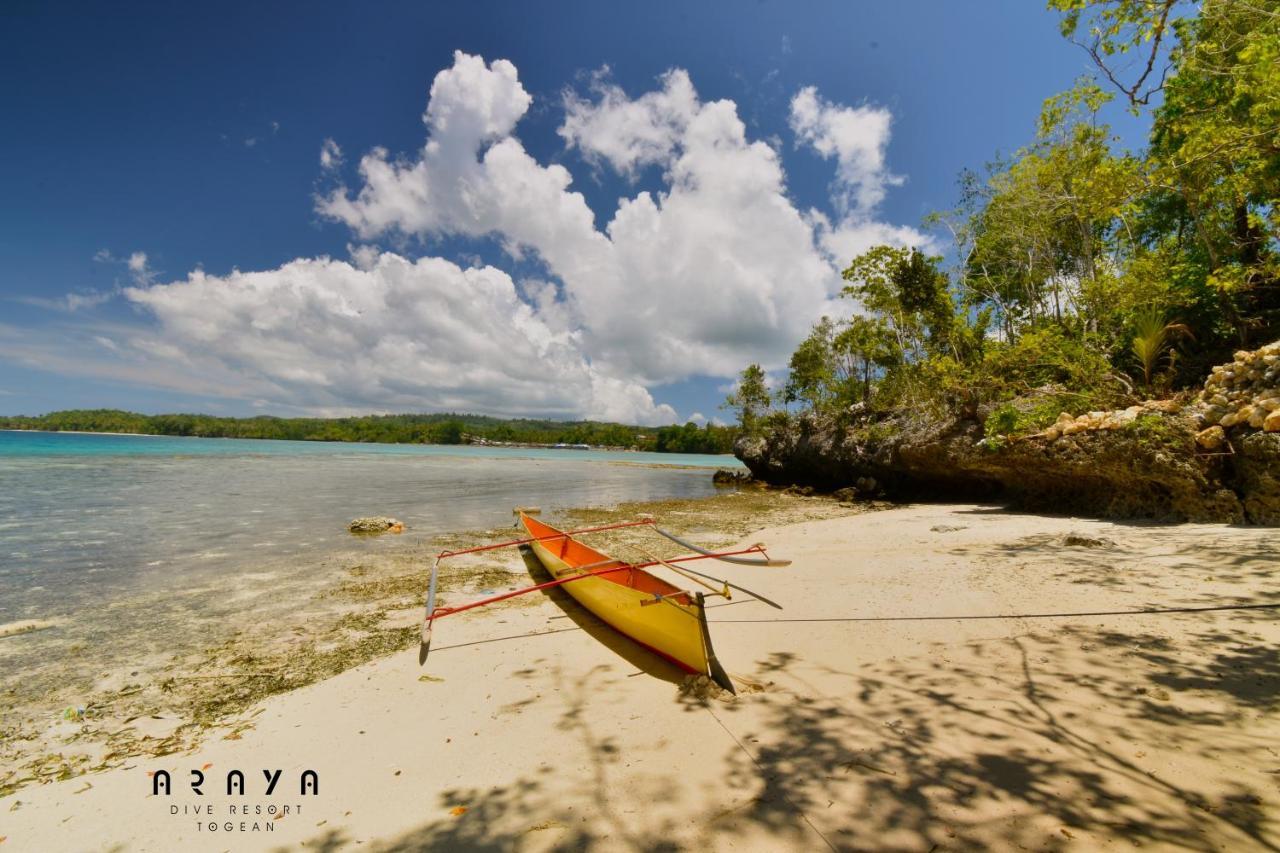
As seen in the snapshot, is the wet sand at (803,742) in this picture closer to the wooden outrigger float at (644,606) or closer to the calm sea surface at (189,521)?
the wooden outrigger float at (644,606)

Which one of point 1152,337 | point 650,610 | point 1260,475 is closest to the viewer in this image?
point 650,610

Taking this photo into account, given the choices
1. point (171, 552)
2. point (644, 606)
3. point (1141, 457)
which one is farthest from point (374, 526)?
point (1141, 457)

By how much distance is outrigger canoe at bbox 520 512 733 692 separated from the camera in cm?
437

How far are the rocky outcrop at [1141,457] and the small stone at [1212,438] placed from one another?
0.05 feet

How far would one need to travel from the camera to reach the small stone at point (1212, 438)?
7.98m

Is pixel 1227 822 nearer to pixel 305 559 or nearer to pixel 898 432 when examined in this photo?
pixel 305 559

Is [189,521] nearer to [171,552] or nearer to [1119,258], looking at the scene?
[171,552]

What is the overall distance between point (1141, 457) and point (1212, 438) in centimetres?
105

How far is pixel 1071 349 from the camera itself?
13.3 metres

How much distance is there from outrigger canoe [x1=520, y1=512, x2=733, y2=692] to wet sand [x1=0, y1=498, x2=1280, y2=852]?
0.81 ft

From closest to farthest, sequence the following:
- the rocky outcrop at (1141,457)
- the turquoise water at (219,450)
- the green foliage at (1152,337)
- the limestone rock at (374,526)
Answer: the rocky outcrop at (1141,457) → the green foliage at (1152,337) → the limestone rock at (374,526) → the turquoise water at (219,450)

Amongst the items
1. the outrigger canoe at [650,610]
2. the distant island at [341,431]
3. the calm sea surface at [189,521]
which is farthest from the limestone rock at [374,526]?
the distant island at [341,431]

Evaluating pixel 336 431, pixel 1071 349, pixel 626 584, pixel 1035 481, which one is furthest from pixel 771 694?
pixel 336 431

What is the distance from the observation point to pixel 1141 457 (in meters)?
8.99
